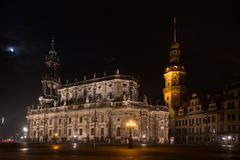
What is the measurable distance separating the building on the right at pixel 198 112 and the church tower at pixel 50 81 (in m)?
39.9

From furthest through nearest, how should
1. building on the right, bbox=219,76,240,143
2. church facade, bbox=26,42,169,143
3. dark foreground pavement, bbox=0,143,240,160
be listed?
church facade, bbox=26,42,169,143
building on the right, bbox=219,76,240,143
dark foreground pavement, bbox=0,143,240,160

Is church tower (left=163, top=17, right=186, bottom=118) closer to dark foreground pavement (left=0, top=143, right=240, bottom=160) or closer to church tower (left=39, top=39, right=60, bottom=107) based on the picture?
church tower (left=39, top=39, right=60, bottom=107)

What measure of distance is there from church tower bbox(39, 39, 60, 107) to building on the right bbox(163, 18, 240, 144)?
3991cm

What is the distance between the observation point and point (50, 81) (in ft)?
431

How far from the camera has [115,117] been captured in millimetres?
102625

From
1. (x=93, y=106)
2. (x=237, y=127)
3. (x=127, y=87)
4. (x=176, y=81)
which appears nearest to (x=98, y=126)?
(x=93, y=106)

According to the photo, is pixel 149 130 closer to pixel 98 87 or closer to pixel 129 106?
pixel 129 106

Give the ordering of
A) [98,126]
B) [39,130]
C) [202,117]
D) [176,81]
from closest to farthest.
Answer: [202,117], [98,126], [176,81], [39,130]

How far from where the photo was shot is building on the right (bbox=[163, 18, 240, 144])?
85375mm

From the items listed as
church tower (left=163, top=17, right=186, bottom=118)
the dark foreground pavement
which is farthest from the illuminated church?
the dark foreground pavement

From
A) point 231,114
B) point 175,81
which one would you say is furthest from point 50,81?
point 231,114

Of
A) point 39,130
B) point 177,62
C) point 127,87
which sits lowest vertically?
point 39,130

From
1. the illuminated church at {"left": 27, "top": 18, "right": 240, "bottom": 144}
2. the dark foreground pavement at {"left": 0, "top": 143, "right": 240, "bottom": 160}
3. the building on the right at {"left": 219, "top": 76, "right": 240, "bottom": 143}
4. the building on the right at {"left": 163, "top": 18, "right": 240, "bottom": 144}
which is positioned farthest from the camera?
the illuminated church at {"left": 27, "top": 18, "right": 240, "bottom": 144}

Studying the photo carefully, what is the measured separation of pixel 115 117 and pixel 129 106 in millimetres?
5401
